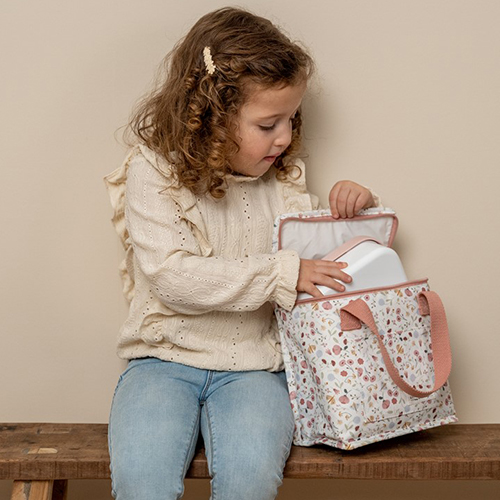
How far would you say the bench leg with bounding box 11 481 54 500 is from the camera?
1.22 m

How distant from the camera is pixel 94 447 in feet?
4.10

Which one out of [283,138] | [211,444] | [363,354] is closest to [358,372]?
[363,354]

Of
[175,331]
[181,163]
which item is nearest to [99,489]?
[175,331]

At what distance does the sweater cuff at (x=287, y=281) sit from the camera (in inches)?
47.9

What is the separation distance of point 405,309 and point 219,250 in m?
0.31

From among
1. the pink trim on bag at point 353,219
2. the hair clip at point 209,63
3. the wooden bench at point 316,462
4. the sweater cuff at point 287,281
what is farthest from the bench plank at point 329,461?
the hair clip at point 209,63

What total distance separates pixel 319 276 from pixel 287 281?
49 millimetres

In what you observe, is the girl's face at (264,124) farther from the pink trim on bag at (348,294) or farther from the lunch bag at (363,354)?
the pink trim on bag at (348,294)

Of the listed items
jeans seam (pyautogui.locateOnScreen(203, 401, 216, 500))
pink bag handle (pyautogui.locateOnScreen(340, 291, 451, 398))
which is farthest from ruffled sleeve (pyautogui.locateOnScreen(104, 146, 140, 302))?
pink bag handle (pyautogui.locateOnScreen(340, 291, 451, 398))

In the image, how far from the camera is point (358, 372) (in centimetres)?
117

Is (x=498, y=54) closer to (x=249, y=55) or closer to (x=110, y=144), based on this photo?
(x=249, y=55)

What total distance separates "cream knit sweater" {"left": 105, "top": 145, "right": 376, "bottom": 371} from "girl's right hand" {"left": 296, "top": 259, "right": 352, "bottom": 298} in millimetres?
15

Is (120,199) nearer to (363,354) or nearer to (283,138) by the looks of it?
(283,138)

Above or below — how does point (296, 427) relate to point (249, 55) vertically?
below
